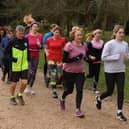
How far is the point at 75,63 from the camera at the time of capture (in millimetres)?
8688

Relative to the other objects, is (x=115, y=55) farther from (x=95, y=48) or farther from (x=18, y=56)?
(x=95, y=48)

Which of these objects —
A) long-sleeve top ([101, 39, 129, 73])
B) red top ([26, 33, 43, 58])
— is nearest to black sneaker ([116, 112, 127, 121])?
long-sleeve top ([101, 39, 129, 73])

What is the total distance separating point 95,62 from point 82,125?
3286mm

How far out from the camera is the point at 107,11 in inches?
1198

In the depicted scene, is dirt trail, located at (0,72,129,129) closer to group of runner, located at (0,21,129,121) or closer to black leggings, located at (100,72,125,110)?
group of runner, located at (0,21,129,121)

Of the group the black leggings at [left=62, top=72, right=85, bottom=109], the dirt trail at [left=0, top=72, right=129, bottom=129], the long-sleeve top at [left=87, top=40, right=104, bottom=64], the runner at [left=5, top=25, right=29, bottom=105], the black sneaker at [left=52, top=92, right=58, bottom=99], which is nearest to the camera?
the dirt trail at [left=0, top=72, right=129, bottom=129]

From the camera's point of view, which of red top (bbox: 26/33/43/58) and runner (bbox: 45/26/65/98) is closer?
runner (bbox: 45/26/65/98)

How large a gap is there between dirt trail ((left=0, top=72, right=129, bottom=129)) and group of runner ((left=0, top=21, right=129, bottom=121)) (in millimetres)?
224

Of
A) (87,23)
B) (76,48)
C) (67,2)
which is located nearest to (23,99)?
(76,48)

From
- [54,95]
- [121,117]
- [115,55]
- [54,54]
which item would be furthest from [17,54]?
[121,117]

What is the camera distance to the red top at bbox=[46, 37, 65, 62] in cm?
1043

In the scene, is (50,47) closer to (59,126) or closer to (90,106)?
(90,106)

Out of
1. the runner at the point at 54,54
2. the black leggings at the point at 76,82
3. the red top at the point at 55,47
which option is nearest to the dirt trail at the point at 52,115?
the black leggings at the point at 76,82

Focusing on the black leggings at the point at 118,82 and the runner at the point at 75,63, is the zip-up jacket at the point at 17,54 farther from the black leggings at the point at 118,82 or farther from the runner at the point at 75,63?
the black leggings at the point at 118,82
